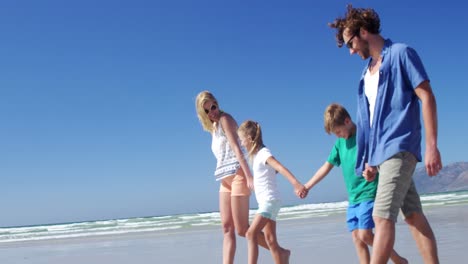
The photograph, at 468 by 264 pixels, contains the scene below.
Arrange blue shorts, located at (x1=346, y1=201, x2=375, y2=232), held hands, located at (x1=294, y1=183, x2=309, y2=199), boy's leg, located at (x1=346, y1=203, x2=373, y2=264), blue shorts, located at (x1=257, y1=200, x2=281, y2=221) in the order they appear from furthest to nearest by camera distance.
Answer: blue shorts, located at (x1=257, y1=200, x2=281, y2=221) < held hands, located at (x1=294, y1=183, x2=309, y2=199) < boy's leg, located at (x1=346, y1=203, x2=373, y2=264) < blue shorts, located at (x1=346, y1=201, x2=375, y2=232)

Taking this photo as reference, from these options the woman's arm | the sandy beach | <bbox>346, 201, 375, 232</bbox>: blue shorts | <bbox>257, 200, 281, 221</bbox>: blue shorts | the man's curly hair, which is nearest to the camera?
the man's curly hair

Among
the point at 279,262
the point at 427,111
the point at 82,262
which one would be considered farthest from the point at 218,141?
the point at 82,262

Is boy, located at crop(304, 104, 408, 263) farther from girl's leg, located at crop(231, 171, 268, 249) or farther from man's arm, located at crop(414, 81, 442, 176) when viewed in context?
man's arm, located at crop(414, 81, 442, 176)

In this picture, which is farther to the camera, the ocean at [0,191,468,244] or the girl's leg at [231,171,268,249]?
the ocean at [0,191,468,244]

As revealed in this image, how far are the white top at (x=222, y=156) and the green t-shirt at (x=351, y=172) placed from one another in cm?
88

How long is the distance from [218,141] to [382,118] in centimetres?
193

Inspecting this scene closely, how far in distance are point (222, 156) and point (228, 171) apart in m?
0.17

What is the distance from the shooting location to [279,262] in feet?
14.5

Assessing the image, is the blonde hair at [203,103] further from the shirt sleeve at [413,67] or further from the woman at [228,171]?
the shirt sleeve at [413,67]

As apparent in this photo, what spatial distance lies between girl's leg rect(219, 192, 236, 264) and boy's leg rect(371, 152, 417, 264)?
1.75 metres

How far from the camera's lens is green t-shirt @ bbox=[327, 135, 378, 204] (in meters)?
3.85

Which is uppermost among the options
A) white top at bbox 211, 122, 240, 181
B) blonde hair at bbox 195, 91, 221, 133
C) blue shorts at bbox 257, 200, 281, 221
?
blonde hair at bbox 195, 91, 221, 133

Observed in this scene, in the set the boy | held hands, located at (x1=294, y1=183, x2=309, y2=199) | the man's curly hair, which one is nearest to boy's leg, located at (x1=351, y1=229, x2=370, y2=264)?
the boy

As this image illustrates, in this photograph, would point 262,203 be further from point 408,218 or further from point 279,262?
point 408,218
